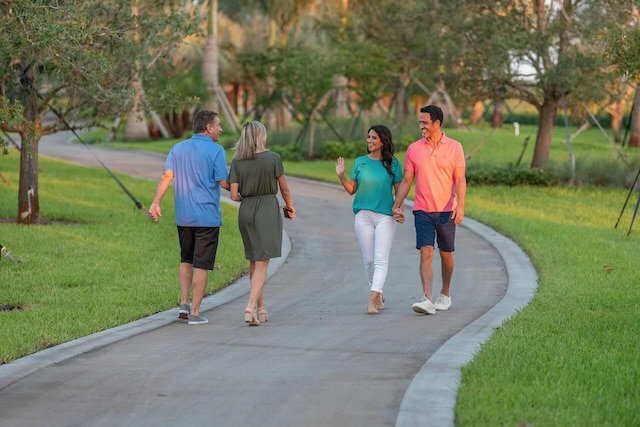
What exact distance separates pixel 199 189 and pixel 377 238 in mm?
1837

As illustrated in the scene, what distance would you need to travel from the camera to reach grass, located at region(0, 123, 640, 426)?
693 cm

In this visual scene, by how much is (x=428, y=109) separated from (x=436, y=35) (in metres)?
19.9

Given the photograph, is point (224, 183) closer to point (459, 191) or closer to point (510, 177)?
point (459, 191)

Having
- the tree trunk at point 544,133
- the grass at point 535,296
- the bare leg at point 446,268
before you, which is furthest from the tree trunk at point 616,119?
the bare leg at point 446,268

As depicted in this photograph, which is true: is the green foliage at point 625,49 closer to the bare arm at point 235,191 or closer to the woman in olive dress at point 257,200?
the woman in olive dress at point 257,200

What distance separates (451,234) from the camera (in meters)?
11.2

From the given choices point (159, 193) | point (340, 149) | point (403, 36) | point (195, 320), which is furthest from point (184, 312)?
point (403, 36)

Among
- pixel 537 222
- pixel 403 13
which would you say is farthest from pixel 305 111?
pixel 537 222

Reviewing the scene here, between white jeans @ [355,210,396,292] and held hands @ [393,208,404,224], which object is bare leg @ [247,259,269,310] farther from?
held hands @ [393,208,404,224]

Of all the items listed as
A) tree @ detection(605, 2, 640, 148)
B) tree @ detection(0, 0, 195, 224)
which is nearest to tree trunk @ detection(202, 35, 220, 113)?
tree @ detection(0, 0, 195, 224)

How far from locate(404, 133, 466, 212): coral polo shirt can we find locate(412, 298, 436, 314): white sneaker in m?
0.90

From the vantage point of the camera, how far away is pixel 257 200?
10570mm

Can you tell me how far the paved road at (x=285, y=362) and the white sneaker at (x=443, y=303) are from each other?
13cm

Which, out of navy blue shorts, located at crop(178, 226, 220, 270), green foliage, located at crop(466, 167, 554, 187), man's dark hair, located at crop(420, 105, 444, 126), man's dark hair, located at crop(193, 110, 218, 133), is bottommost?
green foliage, located at crop(466, 167, 554, 187)
